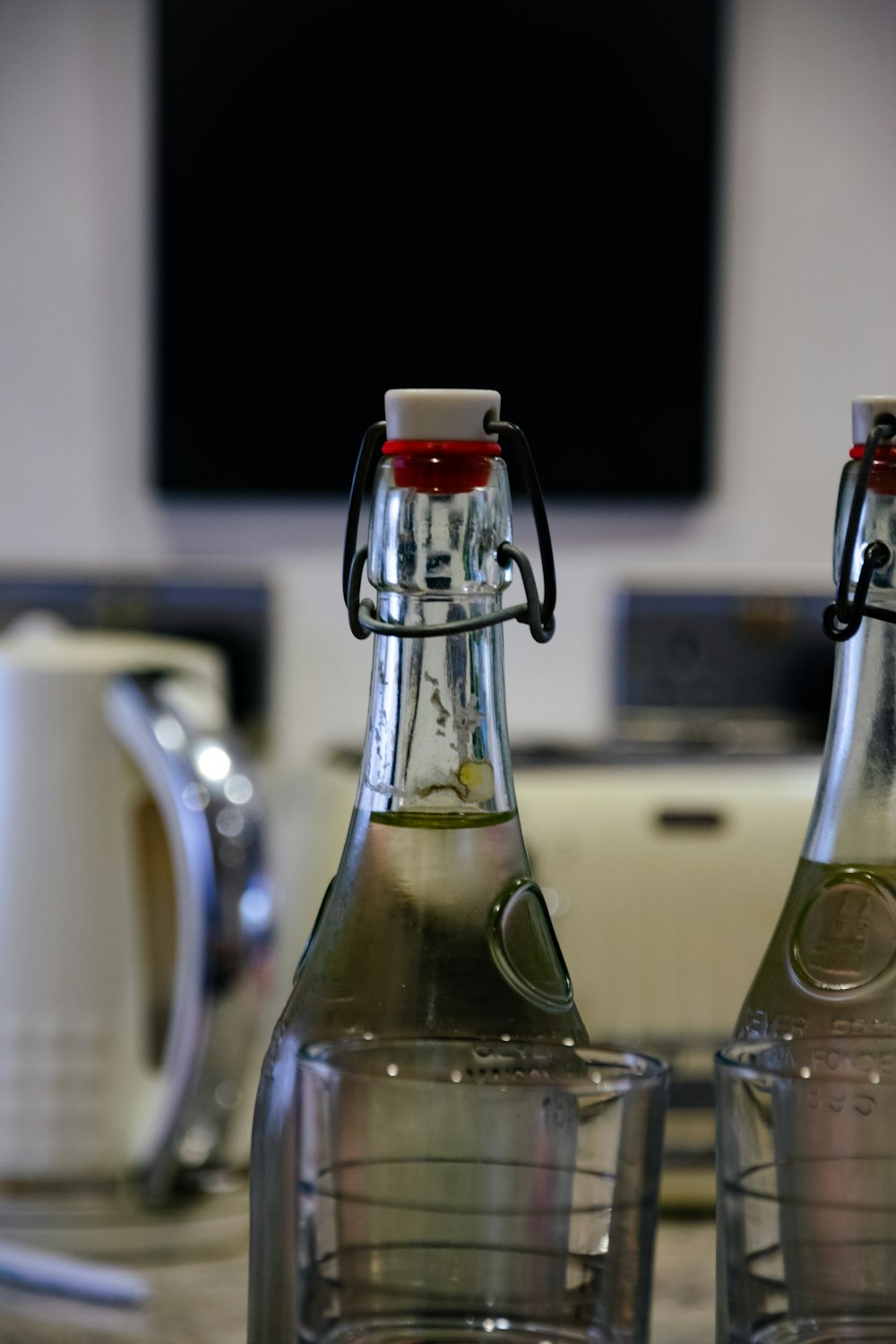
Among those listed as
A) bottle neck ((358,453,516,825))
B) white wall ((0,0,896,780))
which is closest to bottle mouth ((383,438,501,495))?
bottle neck ((358,453,516,825))

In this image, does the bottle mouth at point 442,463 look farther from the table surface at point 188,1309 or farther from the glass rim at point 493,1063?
the table surface at point 188,1309

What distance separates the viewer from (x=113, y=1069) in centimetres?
68

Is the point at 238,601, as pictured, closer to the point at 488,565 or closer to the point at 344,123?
the point at 344,123

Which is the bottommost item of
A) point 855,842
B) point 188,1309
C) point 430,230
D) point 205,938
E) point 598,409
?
point 188,1309

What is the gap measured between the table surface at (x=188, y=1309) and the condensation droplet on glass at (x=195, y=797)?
17 centimetres

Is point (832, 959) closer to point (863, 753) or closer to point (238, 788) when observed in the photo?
point (863, 753)

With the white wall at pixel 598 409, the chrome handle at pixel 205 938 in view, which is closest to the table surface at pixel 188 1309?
the chrome handle at pixel 205 938

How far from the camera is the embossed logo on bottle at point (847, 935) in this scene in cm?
31

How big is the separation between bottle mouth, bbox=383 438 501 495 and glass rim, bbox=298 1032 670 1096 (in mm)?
95

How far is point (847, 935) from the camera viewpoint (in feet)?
1.03

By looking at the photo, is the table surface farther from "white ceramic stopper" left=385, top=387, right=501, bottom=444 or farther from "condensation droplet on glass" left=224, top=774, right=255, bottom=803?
"white ceramic stopper" left=385, top=387, right=501, bottom=444

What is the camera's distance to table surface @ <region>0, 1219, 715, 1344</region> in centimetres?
55

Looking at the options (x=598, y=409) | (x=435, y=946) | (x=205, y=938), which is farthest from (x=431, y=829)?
(x=598, y=409)

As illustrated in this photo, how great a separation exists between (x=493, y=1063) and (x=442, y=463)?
0.10 metres
